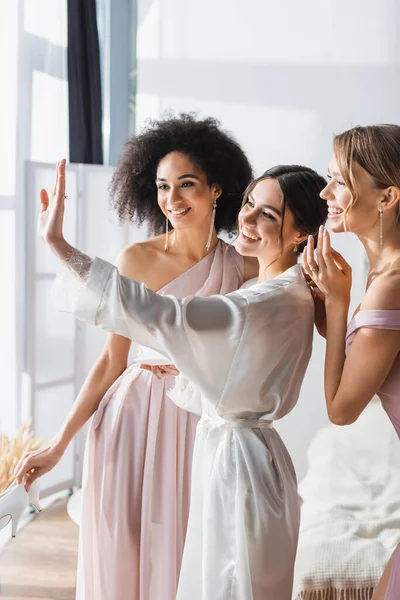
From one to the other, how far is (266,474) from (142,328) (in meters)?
0.44

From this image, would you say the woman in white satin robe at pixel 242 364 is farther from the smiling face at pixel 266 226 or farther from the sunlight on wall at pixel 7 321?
the sunlight on wall at pixel 7 321

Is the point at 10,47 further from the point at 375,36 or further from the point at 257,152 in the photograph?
the point at 375,36

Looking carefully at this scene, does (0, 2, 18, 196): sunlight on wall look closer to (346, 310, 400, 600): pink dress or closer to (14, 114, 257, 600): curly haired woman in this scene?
(14, 114, 257, 600): curly haired woman

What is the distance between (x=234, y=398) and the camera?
157 centimetres

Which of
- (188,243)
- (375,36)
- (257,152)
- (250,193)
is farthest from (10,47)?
(250,193)

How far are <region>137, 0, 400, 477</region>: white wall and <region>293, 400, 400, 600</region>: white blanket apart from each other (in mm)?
1051

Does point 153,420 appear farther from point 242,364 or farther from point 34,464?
point 242,364

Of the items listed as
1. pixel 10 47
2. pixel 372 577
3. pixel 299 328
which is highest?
pixel 10 47

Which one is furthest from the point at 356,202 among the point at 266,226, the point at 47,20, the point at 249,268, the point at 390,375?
the point at 47,20

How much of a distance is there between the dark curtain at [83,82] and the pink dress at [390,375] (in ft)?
10.4

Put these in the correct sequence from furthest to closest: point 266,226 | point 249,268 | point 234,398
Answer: point 249,268 < point 266,226 < point 234,398

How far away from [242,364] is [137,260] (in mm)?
667

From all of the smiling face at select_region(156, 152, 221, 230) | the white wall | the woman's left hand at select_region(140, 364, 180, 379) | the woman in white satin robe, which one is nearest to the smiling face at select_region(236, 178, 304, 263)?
the woman in white satin robe

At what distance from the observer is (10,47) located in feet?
12.6
